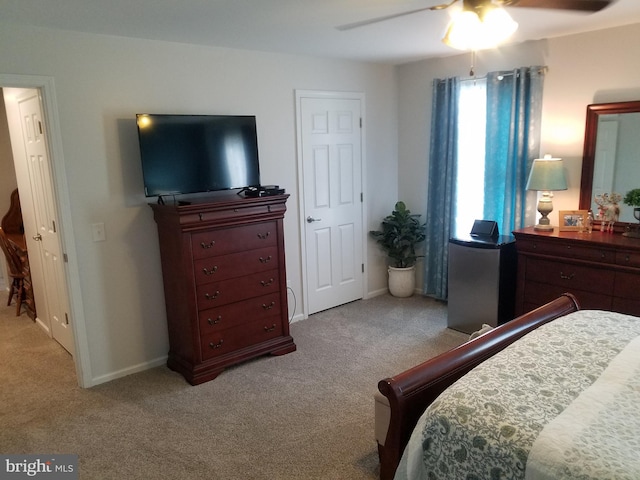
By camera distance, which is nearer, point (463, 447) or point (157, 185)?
point (463, 447)

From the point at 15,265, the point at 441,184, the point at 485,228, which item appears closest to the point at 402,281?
the point at 441,184

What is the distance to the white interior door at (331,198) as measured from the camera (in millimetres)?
4465

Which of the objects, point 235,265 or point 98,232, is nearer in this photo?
point 98,232

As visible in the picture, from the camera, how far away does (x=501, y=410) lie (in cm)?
158

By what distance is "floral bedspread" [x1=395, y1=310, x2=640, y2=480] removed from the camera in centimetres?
149

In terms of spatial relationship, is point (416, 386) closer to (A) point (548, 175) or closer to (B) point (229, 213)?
(B) point (229, 213)

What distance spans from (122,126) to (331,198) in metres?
2.03

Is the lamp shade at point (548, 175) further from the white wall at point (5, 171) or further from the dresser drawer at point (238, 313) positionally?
the white wall at point (5, 171)

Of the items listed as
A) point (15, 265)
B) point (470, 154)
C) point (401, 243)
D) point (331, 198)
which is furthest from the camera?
point (401, 243)

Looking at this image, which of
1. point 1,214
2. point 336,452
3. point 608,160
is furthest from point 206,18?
point 1,214

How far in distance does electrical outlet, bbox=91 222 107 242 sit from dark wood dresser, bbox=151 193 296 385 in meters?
0.37

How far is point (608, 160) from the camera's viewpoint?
3.69 meters

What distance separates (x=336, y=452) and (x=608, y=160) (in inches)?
117

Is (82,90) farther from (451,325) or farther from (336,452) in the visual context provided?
(451,325)
